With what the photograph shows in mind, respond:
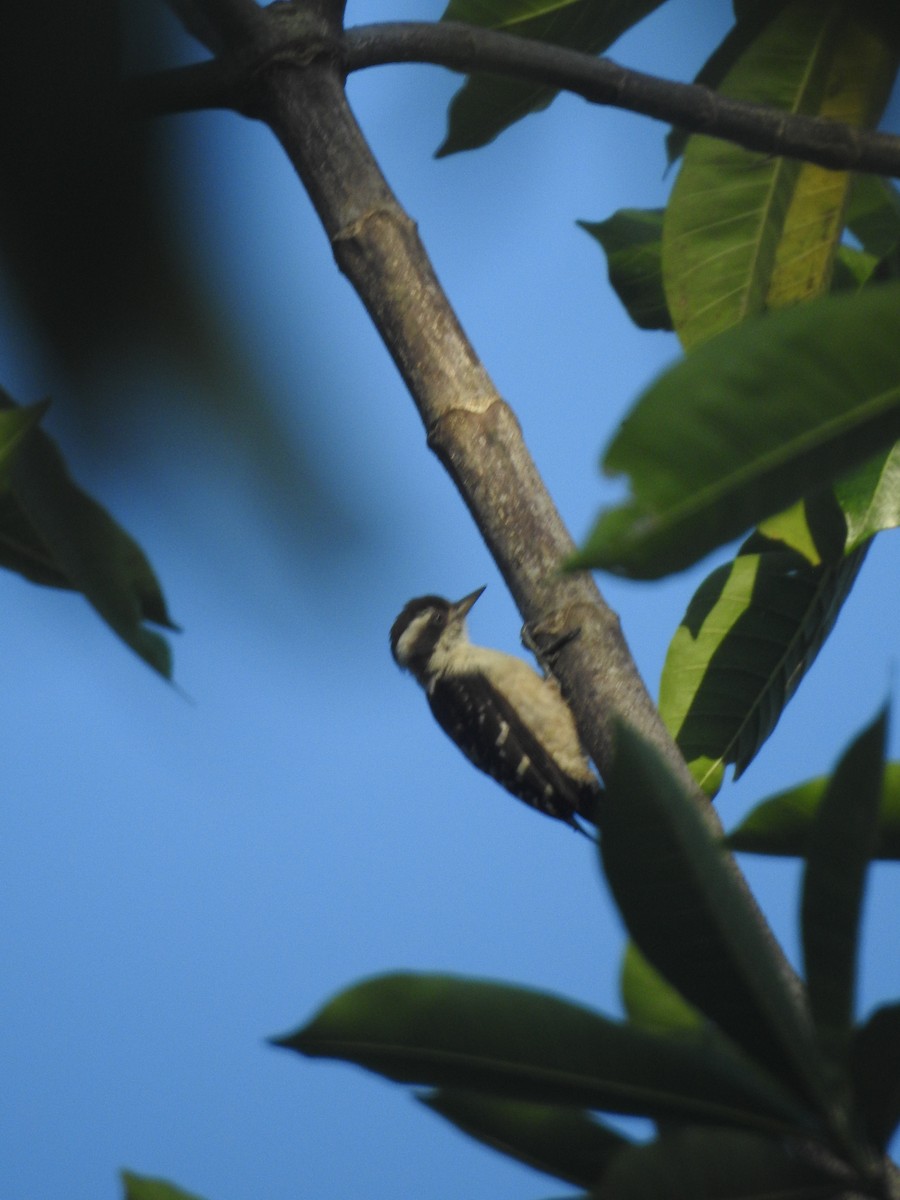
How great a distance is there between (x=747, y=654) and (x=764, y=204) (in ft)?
2.11

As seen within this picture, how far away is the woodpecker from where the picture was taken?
2.69 meters

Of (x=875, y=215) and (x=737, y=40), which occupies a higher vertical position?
(x=737, y=40)

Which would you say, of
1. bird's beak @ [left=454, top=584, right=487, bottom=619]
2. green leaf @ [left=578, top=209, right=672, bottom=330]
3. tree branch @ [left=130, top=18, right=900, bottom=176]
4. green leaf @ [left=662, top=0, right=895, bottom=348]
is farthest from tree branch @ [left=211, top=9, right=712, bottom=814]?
bird's beak @ [left=454, top=584, right=487, bottom=619]

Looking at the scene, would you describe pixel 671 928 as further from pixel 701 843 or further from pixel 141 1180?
pixel 141 1180

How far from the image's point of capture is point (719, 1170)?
0.71 m

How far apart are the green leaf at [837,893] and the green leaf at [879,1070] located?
2 cm

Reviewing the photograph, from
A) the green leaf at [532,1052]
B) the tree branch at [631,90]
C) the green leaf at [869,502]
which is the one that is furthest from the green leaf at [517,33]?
the green leaf at [532,1052]

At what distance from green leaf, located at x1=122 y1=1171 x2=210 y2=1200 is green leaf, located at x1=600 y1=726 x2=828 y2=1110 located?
38 centimetres

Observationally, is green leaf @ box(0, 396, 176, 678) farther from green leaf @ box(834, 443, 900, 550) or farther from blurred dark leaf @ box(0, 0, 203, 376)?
green leaf @ box(834, 443, 900, 550)

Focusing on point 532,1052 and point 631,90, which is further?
point 631,90

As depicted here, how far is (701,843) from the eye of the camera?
0.72 metres

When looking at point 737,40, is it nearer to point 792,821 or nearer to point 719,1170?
point 792,821

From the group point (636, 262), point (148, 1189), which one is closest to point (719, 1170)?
point (148, 1189)

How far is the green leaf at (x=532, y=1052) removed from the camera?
28.5 inches
